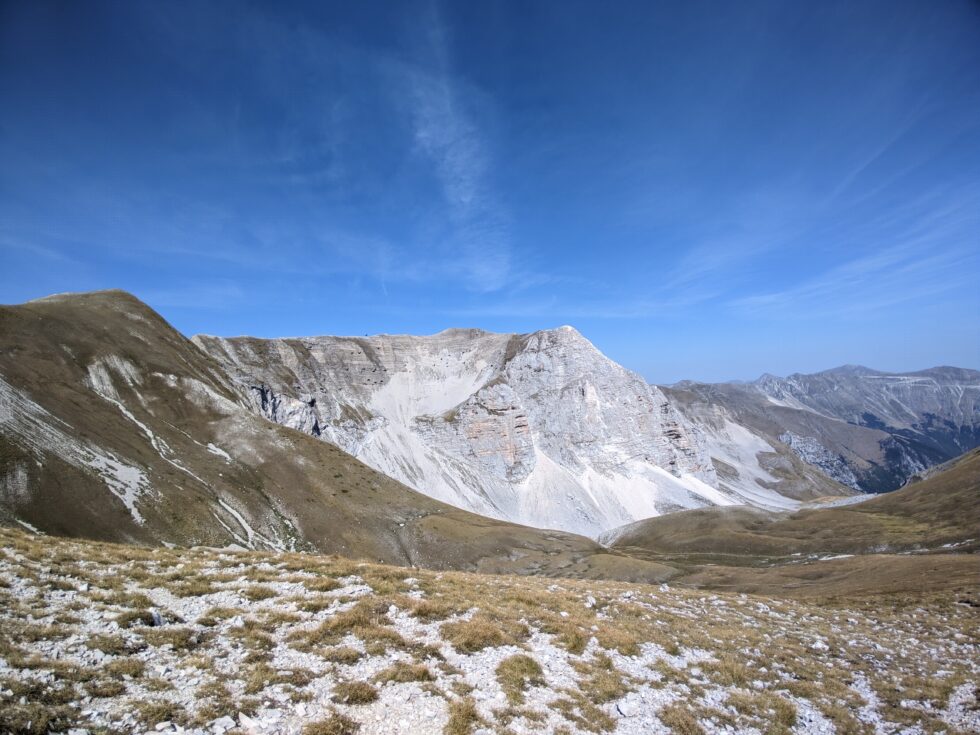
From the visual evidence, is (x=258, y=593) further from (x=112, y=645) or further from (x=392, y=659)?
(x=392, y=659)

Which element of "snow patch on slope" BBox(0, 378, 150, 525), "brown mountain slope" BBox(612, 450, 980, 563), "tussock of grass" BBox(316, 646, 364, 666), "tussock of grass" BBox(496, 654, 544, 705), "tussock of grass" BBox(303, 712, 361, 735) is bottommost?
"brown mountain slope" BBox(612, 450, 980, 563)

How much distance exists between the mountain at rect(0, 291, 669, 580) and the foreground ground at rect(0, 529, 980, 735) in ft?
104

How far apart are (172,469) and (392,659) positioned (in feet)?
204

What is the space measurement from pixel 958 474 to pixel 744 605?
174 meters

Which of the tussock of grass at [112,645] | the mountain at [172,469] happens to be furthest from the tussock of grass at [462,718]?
the mountain at [172,469]

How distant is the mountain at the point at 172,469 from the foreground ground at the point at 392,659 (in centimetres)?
3168

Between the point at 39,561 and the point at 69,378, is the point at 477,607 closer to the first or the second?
the point at 39,561

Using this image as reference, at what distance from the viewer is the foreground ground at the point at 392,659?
35.8 feet

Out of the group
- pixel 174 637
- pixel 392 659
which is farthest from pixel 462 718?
pixel 174 637

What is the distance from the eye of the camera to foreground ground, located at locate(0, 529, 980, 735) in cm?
1091

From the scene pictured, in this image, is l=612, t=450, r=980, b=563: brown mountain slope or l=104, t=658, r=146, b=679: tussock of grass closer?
l=104, t=658, r=146, b=679: tussock of grass

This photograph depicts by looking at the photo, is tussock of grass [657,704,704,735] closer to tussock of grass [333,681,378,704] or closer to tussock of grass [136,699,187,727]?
tussock of grass [333,681,378,704]

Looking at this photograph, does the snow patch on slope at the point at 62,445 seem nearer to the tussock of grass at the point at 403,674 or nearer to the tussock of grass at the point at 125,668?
the tussock of grass at the point at 125,668

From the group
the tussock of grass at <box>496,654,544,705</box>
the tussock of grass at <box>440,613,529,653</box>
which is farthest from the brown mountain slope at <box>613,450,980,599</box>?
the tussock of grass at <box>496,654,544,705</box>
